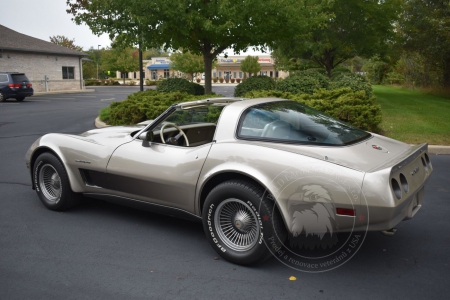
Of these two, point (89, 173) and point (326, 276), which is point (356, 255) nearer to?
point (326, 276)

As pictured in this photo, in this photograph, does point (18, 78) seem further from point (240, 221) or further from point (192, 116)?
point (240, 221)

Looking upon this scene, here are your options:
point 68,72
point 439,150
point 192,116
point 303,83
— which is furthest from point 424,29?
point 68,72

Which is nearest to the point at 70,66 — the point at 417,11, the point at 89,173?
the point at 417,11

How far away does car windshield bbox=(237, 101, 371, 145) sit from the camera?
3866mm

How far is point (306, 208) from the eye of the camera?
11.2 feet

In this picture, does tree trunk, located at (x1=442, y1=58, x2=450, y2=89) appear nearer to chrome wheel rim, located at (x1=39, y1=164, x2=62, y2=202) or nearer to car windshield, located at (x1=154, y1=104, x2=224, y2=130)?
car windshield, located at (x1=154, y1=104, x2=224, y2=130)

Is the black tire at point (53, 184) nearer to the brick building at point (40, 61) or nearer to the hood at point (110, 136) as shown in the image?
the hood at point (110, 136)

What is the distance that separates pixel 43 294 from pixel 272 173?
6.57 ft

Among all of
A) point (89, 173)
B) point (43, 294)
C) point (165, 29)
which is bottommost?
point (43, 294)

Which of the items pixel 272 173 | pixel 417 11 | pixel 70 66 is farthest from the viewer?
pixel 70 66

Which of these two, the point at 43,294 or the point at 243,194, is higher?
the point at 243,194

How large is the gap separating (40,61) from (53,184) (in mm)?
36084

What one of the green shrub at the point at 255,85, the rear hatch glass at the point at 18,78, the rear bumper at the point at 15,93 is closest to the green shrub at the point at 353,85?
the green shrub at the point at 255,85

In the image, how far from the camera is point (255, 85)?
13.4m
